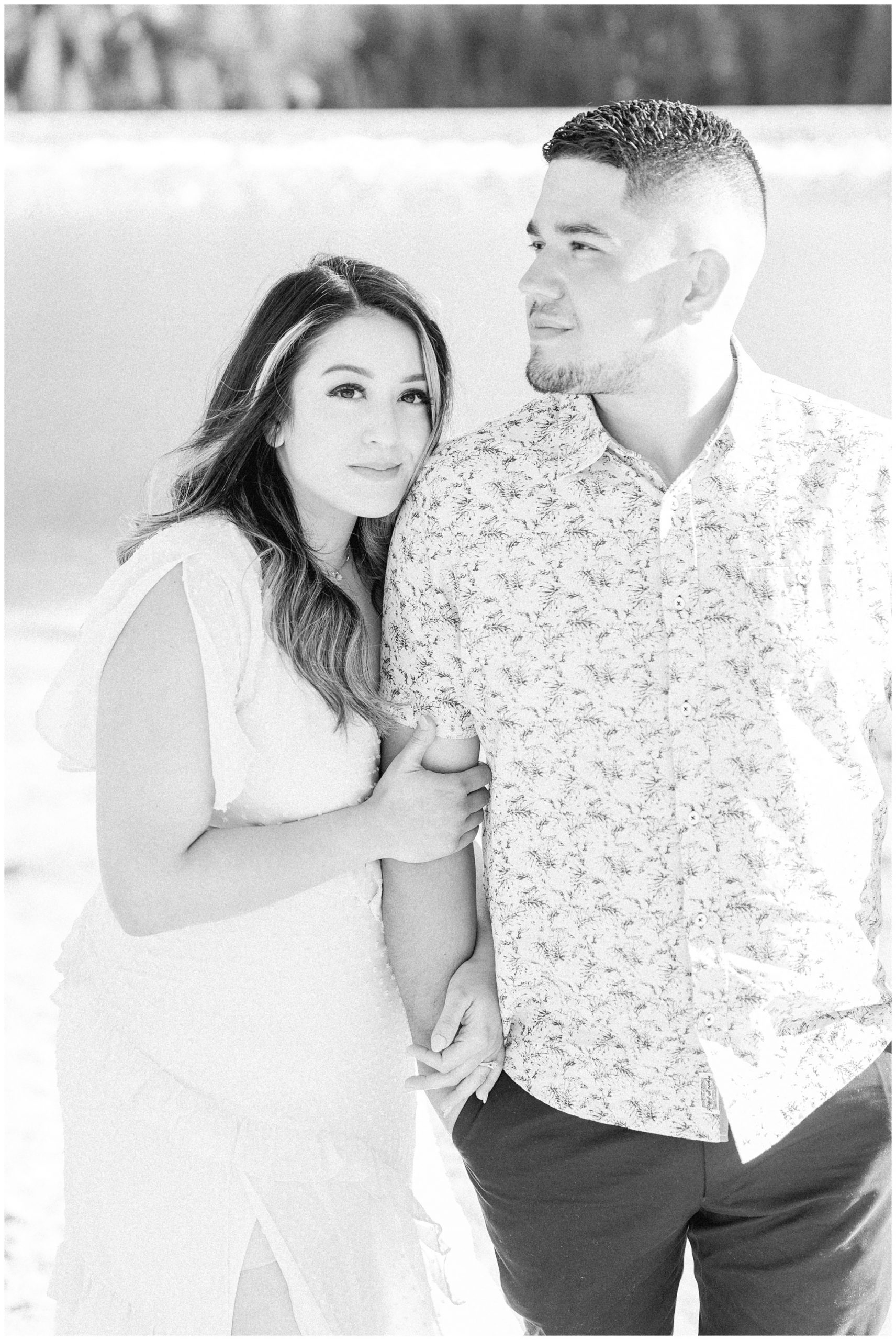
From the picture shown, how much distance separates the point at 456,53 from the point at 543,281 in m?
7.71

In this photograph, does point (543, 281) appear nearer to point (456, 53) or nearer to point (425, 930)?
point (425, 930)

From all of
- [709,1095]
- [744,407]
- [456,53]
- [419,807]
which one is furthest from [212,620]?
[456,53]

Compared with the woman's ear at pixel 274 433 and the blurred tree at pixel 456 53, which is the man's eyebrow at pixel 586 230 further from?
the blurred tree at pixel 456 53

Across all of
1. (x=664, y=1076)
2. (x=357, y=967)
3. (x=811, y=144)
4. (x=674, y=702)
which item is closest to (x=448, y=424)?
(x=674, y=702)

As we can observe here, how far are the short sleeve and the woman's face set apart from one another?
52mm

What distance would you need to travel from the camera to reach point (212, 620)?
5.36ft

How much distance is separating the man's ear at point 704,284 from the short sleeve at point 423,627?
1.23 feet

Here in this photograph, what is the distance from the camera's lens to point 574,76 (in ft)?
28.9

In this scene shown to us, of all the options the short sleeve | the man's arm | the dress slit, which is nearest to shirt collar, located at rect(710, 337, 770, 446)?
the short sleeve

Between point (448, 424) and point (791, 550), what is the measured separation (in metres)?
0.53

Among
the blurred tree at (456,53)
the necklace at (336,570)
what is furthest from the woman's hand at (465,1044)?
the blurred tree at (456,53)

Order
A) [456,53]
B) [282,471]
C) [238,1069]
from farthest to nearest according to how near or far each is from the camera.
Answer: [456,53], [282,471], [238,1069]

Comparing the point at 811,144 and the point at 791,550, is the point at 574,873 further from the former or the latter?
the point at 811,144

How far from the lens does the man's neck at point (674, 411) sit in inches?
66.7
